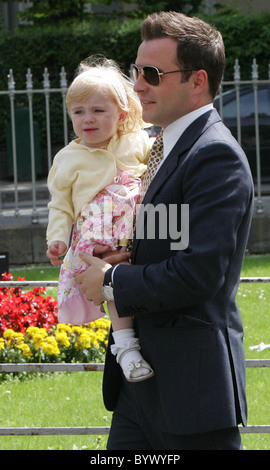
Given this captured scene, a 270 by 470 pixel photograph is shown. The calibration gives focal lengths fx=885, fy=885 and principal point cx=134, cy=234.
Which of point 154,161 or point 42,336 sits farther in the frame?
point 42,336

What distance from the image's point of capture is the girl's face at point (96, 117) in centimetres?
302

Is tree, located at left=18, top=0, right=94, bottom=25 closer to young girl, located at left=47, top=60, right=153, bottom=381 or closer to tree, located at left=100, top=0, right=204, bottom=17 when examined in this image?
tree, located at left=100, top=0, right=204, bottom=17

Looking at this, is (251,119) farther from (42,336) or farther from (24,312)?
(42,336)

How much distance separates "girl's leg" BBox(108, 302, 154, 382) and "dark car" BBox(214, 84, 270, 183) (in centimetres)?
877

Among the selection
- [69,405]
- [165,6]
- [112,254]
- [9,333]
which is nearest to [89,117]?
[112,254]

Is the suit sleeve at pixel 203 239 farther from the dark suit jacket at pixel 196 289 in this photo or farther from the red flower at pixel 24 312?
the red flower at pixel 24 312

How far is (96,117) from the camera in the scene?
303 centimetres

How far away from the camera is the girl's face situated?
A: 3.02 meters

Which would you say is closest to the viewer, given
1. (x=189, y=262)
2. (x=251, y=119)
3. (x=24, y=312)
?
(x=189, y=262)

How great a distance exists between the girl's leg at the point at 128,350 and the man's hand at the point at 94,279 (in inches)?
2.9

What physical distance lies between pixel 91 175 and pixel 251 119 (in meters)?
8.90

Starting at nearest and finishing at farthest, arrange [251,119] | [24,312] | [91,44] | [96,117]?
[96,117]
[24,312]
[251,119]
[91,44]

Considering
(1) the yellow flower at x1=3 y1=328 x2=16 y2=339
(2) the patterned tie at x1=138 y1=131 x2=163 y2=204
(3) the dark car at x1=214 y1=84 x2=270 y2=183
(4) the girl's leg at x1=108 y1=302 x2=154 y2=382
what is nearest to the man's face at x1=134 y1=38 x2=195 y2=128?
→ (2) the patterned tie at x1=138 y1=131 x2=163 y2=204

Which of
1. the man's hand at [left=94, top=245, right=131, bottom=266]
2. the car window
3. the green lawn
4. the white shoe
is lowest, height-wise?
the green lawn
